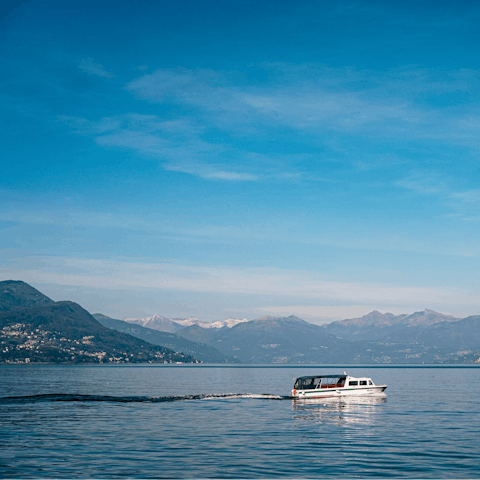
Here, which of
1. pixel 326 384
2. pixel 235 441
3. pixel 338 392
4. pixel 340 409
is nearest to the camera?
pixel 235 441

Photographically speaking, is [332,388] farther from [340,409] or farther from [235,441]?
[235,441]

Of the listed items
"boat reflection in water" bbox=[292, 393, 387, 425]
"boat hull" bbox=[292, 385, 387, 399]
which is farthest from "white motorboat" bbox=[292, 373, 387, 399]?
"boat reflection in water" bbox=[292, 393, 387, 425]

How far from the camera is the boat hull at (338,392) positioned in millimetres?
102750

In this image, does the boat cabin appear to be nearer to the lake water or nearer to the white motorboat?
the white motorboat

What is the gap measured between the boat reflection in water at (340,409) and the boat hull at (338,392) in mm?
752

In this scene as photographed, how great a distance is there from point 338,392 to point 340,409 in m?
18.9

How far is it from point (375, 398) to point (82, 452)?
245 feet

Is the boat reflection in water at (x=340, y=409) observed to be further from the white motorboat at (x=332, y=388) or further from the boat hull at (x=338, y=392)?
the white motorboat at (x=332, y=388)

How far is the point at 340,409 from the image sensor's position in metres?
87.6

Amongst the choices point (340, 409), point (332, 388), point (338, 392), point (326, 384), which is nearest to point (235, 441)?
point (340, 409)

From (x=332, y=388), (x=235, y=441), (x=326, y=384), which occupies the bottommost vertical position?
(x=332, y=388)

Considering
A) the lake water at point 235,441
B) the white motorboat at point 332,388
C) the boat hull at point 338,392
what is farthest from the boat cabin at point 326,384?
the lake water at point 235,441

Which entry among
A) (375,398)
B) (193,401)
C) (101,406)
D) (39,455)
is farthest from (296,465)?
(375,398)

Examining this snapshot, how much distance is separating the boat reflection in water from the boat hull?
2.47 ft
